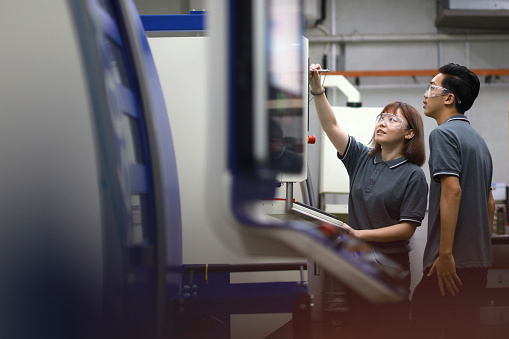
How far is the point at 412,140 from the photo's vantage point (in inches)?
74.5

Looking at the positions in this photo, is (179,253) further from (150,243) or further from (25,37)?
(25,37)

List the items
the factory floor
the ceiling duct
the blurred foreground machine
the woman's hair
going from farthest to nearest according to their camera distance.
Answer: the ceiling duct
the factory floor
the woman's hair
the blurred foreground machine

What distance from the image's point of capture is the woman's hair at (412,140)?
1.85 meters

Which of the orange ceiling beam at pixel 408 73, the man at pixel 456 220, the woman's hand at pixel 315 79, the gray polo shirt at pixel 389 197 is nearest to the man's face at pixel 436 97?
the man at pixel 456 220

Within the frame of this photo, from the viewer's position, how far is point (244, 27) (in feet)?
1.95

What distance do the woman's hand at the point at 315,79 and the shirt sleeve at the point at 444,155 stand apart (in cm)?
50

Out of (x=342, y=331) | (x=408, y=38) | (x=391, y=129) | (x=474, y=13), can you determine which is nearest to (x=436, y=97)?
(x=391, y=129)

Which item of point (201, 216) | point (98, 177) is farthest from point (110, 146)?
point (201, 216)

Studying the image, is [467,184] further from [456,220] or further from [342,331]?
[342,331]

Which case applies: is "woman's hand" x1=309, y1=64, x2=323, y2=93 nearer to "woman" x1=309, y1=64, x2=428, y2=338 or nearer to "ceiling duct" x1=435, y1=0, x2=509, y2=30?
"woman" x1=309, y1=64, x2=428, y2=338

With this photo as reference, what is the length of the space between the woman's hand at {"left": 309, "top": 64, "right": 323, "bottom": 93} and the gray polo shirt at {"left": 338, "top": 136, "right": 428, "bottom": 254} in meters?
0.40

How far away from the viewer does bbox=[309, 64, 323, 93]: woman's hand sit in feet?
6.09

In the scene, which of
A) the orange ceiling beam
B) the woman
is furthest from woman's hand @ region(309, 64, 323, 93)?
the orange ceiling beam

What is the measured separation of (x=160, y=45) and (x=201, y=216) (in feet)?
1.97
